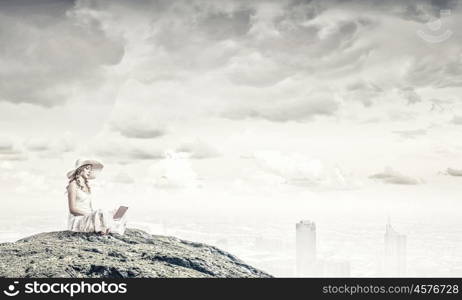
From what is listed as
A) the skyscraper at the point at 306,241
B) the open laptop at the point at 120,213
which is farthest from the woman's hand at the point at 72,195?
the skyscraper at the point at 306,241

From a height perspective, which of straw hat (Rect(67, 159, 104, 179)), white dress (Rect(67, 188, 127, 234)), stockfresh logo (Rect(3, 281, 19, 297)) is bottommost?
stockfresh logo (Rect(3, 281, 19, 297))

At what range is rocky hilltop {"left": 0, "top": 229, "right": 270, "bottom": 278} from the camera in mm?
11102

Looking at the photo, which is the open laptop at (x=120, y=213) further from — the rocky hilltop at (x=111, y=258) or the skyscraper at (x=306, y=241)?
the skyscraper at (x=306, y=241)

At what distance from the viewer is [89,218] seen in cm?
1273

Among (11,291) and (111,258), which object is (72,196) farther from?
(11,291)

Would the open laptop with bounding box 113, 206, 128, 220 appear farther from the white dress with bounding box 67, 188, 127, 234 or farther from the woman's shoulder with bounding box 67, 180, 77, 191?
the woman's shoulder with bounding box 67, 180, 77, 191

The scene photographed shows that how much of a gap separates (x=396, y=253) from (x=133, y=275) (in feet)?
38.6

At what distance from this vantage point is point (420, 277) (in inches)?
414

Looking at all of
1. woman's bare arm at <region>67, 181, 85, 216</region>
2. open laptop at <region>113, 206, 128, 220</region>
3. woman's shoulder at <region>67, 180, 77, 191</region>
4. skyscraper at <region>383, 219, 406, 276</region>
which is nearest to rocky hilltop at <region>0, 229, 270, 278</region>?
open laptop at <region>113, 206, 128, 220</region>

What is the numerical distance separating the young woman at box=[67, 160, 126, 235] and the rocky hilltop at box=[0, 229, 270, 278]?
24cm

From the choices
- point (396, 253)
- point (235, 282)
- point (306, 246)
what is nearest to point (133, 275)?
point (235, 282)

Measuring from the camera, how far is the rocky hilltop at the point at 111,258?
11102 mm

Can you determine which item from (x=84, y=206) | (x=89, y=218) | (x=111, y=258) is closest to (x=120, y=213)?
(x=89, y=218)

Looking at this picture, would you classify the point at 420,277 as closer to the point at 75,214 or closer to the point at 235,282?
the point at 235,282
